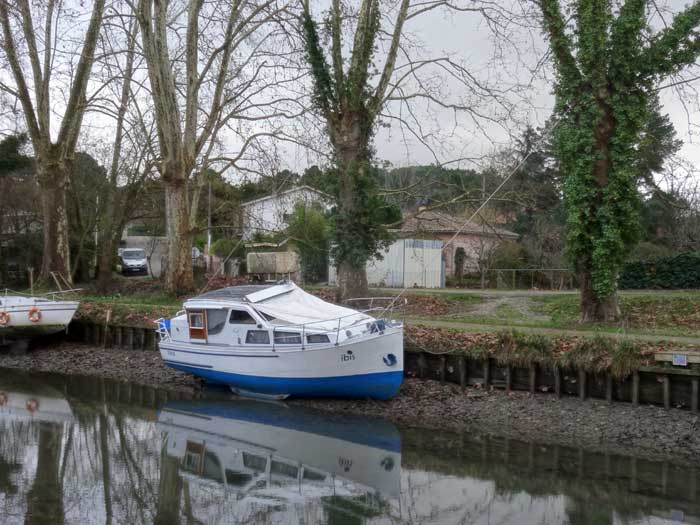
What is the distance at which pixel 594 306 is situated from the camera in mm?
21469

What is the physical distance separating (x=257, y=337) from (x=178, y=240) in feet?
41.2

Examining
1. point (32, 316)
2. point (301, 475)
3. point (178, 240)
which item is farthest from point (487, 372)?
point (32, 316)

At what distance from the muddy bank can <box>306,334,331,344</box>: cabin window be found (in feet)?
5.49

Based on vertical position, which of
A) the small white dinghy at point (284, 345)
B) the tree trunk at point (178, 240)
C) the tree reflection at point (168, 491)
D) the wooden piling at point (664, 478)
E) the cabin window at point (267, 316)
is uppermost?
the tree trunk at point (178, 240)

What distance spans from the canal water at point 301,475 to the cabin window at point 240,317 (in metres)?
2.25

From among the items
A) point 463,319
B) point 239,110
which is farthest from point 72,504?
point 239,110

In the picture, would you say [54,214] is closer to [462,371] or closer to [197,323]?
[197,323]

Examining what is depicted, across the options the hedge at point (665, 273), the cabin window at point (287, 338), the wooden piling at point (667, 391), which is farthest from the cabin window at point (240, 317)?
the hedge at point (665, 273)

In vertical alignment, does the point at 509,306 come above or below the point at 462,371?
above

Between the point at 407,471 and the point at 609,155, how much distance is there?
37.4ft

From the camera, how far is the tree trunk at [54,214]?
1319 inches

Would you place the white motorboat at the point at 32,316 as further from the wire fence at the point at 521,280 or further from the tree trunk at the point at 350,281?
the wire fence at the point at 521,280

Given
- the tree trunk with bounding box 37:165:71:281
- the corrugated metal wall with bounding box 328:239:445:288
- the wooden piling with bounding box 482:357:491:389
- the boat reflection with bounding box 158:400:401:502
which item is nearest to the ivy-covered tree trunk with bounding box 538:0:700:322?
the wooden piling with bounding box 482:357:491:389

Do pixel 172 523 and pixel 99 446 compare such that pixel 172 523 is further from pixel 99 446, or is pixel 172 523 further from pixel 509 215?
pixel 509 215
